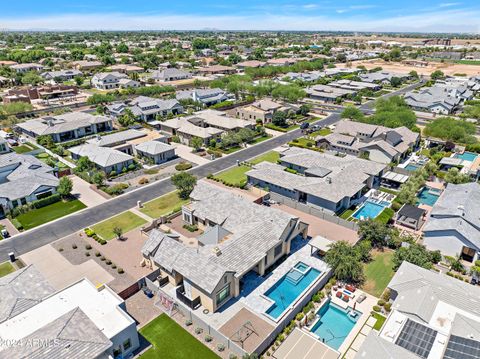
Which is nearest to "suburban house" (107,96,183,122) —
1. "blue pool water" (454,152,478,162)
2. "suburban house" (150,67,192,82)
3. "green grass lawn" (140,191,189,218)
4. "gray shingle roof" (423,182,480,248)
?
"green grass lawn" (140,191,189,218)

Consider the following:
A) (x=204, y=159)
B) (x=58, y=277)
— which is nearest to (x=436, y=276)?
(x=58, y=277)

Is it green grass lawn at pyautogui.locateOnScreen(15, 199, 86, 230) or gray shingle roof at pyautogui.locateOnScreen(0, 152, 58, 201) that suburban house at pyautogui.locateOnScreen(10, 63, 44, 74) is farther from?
green grass lawn at pyautogui.locateOnScreen(15, 199, 86, 230)

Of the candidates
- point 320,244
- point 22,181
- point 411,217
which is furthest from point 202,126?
point 411,217

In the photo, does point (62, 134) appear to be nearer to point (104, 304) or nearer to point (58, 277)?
point (58, 277)

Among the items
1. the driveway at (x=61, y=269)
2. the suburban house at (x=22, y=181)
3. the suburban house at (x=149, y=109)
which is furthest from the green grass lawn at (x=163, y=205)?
the suburban house at (x=149, y=109)

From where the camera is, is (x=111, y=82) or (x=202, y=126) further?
(x=111, y=82)

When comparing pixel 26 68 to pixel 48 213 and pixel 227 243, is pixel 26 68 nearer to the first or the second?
pixel 48 213
